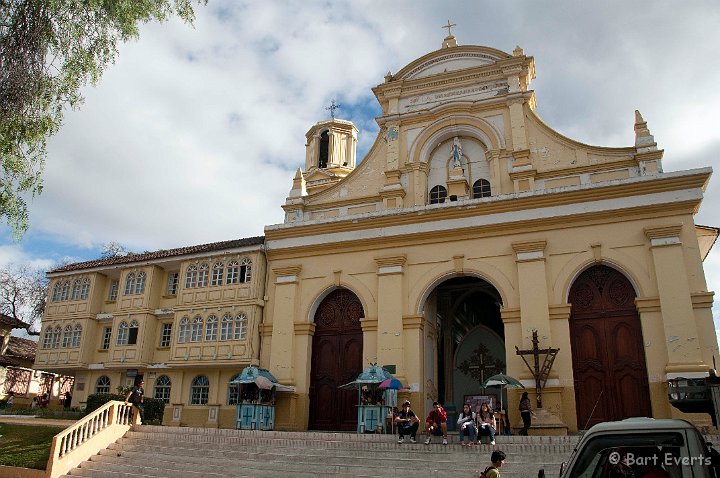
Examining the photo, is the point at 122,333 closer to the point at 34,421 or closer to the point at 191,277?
the point at 191,277

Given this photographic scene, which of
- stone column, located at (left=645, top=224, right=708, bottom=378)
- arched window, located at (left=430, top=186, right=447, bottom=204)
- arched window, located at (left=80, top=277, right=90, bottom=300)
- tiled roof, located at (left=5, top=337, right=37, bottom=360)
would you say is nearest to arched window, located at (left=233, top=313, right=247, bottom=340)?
arched window, located at (left=80, top=277, right=90, bottom=300)

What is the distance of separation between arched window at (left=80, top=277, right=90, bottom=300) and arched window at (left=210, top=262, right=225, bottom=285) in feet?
23.4

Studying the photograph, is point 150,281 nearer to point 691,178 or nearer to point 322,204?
point 322,204

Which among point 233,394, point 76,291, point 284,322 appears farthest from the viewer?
point 76,291

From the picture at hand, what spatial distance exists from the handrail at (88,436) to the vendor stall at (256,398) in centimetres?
359

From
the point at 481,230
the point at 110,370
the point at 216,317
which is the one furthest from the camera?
the point at 110,370

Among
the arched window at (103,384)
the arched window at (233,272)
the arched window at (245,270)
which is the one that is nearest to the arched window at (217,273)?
the arched window at (233,272)

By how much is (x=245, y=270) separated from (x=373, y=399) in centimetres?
829

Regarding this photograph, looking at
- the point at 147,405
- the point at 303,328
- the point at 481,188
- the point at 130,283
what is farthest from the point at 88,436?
the point at 481,188

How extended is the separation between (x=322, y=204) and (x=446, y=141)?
18.8 feet

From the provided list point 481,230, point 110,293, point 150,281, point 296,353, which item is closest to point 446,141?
point 481,230

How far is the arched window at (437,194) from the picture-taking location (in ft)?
79.2

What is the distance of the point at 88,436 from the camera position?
1727cm

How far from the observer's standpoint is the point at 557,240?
21.1 m
